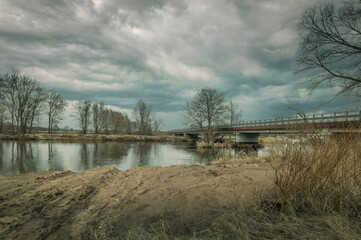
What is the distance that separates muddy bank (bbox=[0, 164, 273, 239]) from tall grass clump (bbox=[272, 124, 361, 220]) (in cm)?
81

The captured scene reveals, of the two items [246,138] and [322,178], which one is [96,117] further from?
[322,178]

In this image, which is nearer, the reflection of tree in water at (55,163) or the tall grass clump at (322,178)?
the tall grass clump at (322,178)

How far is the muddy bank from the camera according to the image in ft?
10.8

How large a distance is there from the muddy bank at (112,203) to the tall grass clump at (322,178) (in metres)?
0.81

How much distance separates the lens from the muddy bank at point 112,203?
130 inches

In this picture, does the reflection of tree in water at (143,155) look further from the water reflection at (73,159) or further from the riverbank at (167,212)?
the riverbank at (167,212)

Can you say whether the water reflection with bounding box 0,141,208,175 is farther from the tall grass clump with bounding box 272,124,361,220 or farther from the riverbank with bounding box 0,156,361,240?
the tall grass clump with bounding box 272,124,361,220

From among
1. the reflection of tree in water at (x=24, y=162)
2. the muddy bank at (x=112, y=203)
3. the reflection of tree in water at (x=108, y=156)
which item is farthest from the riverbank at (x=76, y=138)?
the muddy bank at (x=112, y=203)

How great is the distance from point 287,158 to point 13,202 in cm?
593

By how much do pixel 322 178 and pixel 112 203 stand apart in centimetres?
426

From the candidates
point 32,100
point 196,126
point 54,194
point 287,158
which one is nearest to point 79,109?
point 32,100

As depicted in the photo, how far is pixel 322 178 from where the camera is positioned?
3133 mm

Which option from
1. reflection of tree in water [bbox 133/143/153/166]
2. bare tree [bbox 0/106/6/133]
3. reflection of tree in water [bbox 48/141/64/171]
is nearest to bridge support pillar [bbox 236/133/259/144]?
reflection of tree in water [bbox 133/143/153/166]

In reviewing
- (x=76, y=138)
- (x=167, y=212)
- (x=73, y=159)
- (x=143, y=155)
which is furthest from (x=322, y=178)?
(x=76, y=138)
